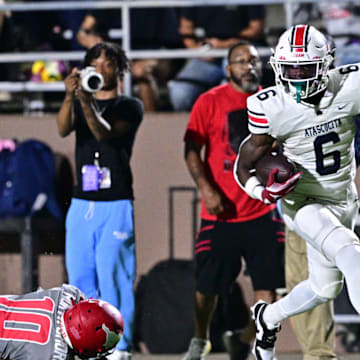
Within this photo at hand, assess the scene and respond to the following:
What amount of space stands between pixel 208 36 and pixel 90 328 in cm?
A: 345

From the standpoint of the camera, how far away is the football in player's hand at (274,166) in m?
5.14

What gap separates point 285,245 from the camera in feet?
20.1

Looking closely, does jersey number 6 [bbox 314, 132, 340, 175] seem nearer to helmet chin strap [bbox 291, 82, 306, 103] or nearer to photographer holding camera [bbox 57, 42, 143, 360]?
→ helmet chin strap [bbox 291, 82, 306, 103]

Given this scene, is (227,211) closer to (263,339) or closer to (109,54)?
(263,339)

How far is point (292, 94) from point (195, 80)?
172cm

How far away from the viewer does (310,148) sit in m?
5.38

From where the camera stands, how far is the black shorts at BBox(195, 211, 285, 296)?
5926mm

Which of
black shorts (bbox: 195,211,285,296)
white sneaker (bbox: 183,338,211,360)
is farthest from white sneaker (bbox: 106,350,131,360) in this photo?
black shorts (bbox: 195,211,285,296)

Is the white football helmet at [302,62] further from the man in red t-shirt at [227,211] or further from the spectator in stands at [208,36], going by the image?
the spectator in stands at [208,36]

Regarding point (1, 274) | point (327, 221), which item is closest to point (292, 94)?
point (327, 221)

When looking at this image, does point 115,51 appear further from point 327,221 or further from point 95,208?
point 327,221

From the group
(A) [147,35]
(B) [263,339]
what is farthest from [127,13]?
(B) [263,339]

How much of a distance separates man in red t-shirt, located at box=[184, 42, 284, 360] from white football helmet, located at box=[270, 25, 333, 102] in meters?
0.77

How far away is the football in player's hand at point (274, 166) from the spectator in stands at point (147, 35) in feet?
6.22
